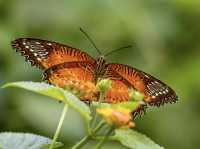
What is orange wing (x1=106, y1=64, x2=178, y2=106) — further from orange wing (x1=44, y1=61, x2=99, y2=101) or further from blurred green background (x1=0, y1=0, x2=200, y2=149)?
blurred green background (x1=0, y1=0, x2=200, y2=149)

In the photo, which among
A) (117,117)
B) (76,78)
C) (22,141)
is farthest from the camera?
(76,78)

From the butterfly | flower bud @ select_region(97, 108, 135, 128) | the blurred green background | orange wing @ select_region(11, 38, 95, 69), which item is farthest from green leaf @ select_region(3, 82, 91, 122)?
the blurred green background

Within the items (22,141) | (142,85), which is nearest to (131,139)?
(22,141)

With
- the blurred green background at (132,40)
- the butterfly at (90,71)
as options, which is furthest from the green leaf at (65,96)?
the blurred green background at (132,40)

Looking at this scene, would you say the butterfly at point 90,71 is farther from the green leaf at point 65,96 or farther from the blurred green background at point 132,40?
the blurred green background at point 132,40

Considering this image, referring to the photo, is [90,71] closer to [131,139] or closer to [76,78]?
[76,78]

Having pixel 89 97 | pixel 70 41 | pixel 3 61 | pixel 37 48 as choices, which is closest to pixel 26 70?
pixel 3 61
